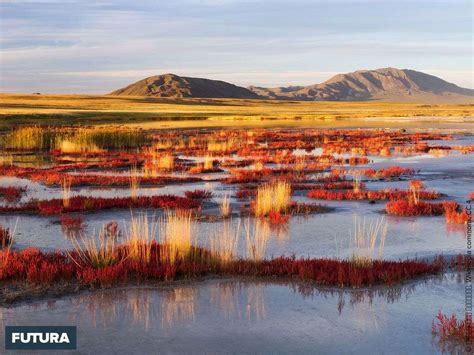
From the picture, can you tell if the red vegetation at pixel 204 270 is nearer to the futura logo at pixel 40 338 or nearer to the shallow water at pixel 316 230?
the shallow water at pixel 316 230

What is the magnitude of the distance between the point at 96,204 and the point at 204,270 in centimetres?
766

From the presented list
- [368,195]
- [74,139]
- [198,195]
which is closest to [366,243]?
[368,195]

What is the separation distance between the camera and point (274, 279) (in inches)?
402

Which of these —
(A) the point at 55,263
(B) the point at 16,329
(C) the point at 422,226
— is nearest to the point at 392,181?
(C) the point at 422,226

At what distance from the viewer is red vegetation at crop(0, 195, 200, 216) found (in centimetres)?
1680

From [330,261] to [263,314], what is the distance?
93.6 inches

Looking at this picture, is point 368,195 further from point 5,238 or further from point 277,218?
point 5,238

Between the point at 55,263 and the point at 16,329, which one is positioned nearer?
the point at 16,329

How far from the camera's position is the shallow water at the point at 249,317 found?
7.43 m

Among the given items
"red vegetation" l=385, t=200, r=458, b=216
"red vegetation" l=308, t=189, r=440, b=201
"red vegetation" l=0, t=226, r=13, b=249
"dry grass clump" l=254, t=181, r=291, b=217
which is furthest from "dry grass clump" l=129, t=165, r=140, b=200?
"red vegetation" l=385, t=200, r=458, b=216

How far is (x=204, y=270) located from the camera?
10.5 metres

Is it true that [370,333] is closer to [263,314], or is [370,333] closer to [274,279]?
[263,314]

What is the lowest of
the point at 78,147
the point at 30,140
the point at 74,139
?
the point at 78,147

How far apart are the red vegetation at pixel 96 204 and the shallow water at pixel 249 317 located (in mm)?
7501
